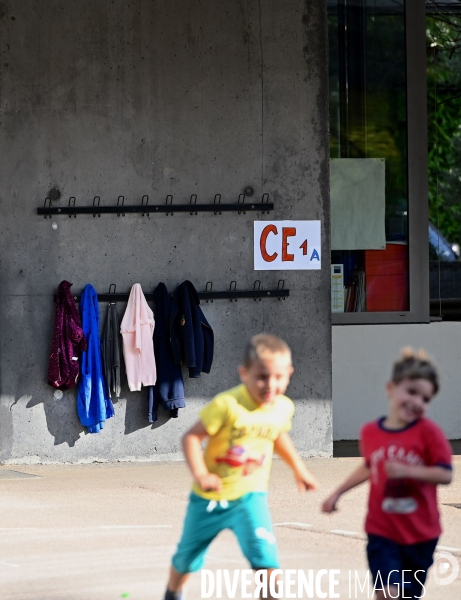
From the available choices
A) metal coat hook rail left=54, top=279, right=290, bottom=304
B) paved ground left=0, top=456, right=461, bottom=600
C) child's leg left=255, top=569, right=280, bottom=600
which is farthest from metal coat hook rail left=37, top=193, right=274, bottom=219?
child's leg left=255, top=569, right=280, bottom=600

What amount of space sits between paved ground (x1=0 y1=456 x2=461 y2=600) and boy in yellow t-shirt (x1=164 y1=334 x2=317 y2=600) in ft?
3.45

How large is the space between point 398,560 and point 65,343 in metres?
6.49

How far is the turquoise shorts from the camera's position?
4488mm

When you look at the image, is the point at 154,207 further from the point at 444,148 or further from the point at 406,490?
the point at 444,148

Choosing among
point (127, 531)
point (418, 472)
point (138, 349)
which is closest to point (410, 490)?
point (418, 472)

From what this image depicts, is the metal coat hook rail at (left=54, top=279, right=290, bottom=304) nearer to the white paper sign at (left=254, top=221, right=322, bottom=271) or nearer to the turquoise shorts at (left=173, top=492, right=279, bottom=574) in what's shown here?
the white paper sign at (left=254, top=221, right=322, bottom=271)

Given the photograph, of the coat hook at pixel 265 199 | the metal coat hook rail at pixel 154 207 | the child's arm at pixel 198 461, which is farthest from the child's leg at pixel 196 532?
the coat hook at pixel 265 199

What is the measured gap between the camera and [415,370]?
4.09 m

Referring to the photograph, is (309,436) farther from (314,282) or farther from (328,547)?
(328,547)

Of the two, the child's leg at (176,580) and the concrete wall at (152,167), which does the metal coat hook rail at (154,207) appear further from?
the child's leg at (176,580)

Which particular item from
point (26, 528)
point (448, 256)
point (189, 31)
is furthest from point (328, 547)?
point (448, 256)

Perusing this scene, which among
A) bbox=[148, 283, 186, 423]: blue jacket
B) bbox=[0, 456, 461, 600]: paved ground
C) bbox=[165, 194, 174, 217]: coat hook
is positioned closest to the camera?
bbox=[0, 456, 461, 600]: paved ground

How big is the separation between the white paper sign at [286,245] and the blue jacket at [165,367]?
1025 mm

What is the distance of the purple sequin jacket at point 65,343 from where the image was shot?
10.1m
